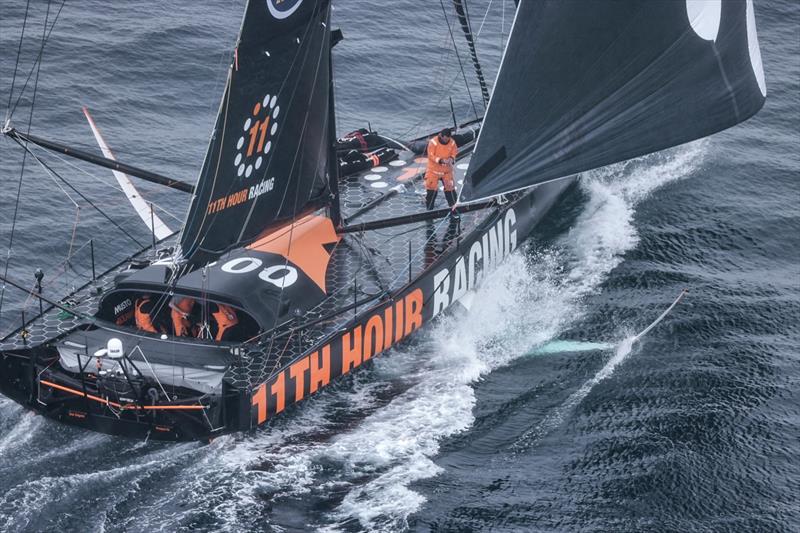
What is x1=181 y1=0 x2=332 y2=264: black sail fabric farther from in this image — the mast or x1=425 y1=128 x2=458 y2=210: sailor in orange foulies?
x1=425 y1=128 x2=458 y2=210: sailor in orange foulies

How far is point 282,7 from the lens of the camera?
805 inches

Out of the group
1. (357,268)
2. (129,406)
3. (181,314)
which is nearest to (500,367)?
(357,268)

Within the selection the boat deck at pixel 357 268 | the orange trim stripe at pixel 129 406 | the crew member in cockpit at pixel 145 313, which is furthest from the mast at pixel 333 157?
the orange trim stripe at pixel 129 406

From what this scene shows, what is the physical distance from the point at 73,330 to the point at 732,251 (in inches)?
583

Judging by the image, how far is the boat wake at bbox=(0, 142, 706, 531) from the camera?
1950cm

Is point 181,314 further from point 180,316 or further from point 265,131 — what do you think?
point 265,131

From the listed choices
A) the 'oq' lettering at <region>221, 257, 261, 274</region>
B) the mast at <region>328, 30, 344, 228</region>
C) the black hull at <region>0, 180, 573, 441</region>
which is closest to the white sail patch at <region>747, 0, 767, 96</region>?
the black hull at <region>0, 180, 573, 441</region>

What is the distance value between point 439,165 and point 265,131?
219 inches

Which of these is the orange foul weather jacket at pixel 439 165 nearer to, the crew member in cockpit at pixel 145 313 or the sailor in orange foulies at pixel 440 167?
the sailor in orange foulies at pixel 440 167

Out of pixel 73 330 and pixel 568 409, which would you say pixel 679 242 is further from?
pixel 73 330

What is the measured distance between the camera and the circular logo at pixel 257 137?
20.7 m

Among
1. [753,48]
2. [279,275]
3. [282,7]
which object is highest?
[282,7]

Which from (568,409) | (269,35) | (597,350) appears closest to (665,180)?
(597,350)

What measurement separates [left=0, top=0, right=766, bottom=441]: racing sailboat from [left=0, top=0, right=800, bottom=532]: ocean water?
3.24 feet
